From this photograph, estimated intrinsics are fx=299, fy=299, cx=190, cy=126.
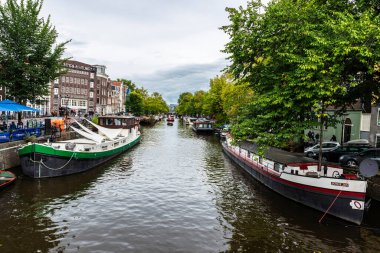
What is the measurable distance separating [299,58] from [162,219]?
11.2m

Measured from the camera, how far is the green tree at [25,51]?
31031mm

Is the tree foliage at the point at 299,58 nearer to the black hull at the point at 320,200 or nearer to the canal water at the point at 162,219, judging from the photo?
the black hull at the point at 320,200

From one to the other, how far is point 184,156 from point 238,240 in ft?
79.0

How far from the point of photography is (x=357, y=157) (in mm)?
25438

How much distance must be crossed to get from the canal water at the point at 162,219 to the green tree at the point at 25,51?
13423mm

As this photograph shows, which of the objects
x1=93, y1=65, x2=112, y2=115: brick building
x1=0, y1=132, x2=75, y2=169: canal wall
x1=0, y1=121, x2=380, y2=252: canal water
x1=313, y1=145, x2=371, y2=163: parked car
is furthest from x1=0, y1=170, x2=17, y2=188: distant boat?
x1=93, y1=65, x2=112, y2=115: brick building

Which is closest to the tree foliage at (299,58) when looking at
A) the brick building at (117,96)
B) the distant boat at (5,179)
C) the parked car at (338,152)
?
the parked car at (338,152)

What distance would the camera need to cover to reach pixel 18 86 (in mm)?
32375

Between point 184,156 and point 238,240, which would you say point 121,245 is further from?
point 184,156

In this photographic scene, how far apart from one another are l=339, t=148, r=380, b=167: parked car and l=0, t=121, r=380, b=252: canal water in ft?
26.0

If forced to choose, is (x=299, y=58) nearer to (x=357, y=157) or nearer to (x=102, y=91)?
(x=357, y=157)

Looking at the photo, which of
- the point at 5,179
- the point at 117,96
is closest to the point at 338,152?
the point at 5,179

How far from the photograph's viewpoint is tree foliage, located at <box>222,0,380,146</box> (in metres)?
14.9

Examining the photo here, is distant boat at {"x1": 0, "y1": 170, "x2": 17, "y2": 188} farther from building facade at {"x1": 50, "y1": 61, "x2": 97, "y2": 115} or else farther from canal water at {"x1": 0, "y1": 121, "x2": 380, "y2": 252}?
building facade at {"x1": 50, "y1": 61, "x2": 97, "y2": 115}
